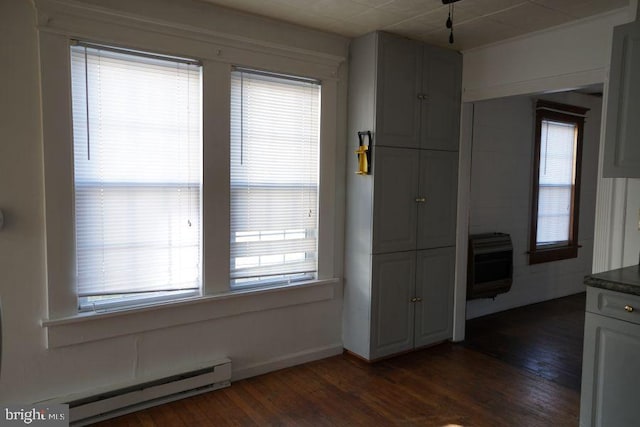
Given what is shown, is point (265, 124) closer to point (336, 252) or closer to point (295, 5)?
point (295, 5)

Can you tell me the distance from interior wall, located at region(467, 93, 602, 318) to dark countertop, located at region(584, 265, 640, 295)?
2120 millimetres

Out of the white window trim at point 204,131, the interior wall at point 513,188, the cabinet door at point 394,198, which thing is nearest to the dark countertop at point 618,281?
the cabinet door at point 394,198

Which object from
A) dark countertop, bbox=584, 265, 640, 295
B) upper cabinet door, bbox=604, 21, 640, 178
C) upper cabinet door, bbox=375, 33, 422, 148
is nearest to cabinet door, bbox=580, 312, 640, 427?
dark countertop, bbox=584, 265, 640, 295

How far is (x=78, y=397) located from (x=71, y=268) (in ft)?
2.35

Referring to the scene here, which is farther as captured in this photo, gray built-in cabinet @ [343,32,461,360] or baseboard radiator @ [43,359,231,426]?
gray built-in cabinet @ [343,32,461,360]

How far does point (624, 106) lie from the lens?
2334mm

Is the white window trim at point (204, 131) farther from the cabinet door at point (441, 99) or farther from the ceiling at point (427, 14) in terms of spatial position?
the cabinet door at point (441, 99)

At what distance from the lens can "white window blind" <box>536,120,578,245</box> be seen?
509 centimetres

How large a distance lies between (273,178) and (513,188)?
2.90 meters

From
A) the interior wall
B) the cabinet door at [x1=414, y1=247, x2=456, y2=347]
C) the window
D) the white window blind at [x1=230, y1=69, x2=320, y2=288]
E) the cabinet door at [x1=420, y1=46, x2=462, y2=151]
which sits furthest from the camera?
the window

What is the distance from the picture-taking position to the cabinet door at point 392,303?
3395 mm

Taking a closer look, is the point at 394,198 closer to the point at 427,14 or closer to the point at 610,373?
the point at 427,14

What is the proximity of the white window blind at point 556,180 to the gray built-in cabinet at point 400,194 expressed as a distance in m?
1.92

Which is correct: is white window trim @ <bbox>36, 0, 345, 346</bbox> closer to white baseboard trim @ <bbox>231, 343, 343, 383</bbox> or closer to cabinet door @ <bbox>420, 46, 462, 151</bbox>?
white baseboard trim @ <bbox>231, 343, 343, 383</bbox>
